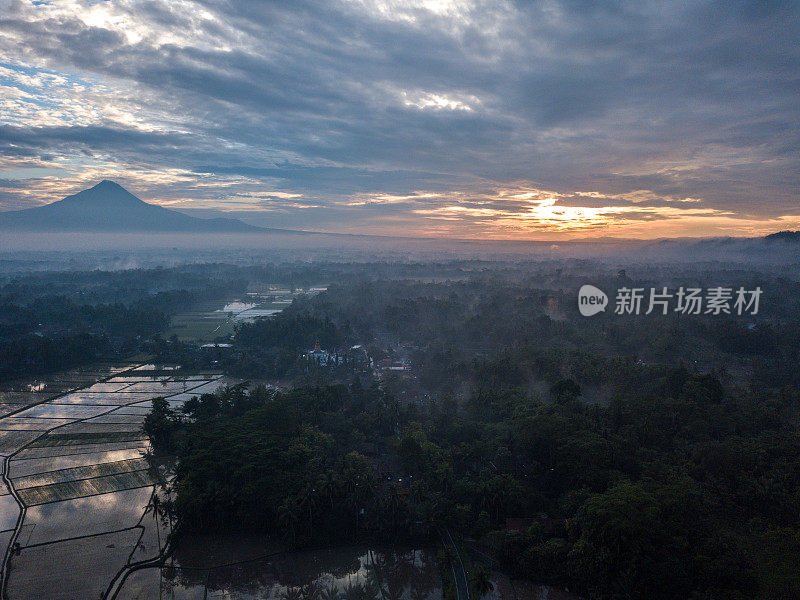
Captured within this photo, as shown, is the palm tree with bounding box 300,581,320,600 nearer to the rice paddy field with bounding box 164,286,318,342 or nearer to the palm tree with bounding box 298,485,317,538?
the palm tree with bounding box 298,485,317,538

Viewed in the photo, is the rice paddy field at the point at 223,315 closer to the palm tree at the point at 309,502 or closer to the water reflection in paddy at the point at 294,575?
the palm tree at the point at 309,502

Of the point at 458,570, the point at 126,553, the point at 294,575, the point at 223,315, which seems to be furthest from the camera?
the point at 223,315

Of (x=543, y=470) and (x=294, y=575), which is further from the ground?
(x=543, y=470)

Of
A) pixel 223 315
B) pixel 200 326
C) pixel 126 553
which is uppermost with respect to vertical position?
pixel 223 315

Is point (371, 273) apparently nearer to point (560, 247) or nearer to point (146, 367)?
point (146, 367)

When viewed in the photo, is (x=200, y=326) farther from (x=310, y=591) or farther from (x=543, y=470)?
(x=543, y=470)

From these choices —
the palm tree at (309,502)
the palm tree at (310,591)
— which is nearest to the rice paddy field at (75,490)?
the palm tree at (309,502)

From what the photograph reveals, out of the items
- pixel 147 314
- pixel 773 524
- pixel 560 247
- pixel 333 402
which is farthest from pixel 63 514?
pixel 560 247

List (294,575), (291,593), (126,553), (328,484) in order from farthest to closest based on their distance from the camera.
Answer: (328,484) < (126,553) < (294,575) < (291,593)

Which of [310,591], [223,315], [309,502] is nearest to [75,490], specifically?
[309,502]

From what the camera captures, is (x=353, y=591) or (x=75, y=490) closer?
(x=353, y=591)
